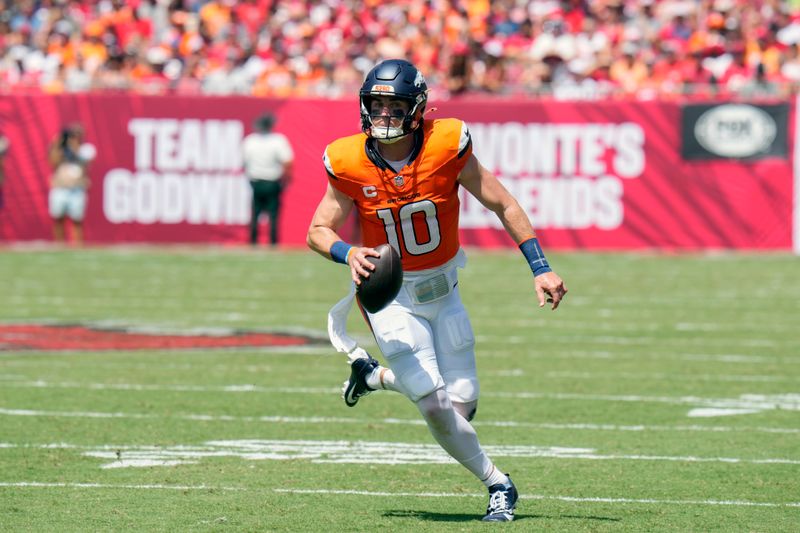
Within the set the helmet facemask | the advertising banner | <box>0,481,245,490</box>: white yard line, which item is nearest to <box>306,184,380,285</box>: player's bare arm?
the helmet facemask

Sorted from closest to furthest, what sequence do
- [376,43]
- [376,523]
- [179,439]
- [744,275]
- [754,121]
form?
[376,523] < [179,439] < [744,275] < [754,121] < [376,43]

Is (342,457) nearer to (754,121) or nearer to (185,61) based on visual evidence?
(754,121)

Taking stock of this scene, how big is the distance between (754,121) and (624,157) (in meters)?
1.63

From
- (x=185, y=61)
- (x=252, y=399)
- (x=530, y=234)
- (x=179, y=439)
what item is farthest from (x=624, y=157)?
(x=530, y=234)

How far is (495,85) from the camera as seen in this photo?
820 inches

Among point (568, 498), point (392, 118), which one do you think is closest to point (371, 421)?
point (568, 498)

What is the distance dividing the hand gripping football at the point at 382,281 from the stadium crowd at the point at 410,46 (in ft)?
48.0

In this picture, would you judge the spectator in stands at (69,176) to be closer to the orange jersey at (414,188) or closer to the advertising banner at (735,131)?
the advertising banner at (735,131)

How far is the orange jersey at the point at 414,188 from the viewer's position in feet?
20.7

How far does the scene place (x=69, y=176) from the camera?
2031cm

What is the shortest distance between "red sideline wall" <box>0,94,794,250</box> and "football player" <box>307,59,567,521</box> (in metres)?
13.7

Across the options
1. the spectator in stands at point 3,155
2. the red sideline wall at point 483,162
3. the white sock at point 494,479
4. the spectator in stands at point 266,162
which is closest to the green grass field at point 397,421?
the white sock at point 494,479

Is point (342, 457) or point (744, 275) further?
point (744, 275)

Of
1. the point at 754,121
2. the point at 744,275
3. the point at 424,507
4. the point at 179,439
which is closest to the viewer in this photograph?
the point at 424,507
